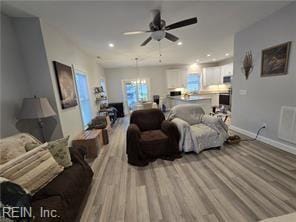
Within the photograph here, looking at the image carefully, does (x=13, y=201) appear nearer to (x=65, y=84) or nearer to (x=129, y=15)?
(x=65, y=84)

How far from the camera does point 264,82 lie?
10.0 feet

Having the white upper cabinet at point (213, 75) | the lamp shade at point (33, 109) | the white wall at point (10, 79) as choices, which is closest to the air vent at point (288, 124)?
the lamp shade at point (33, 109)

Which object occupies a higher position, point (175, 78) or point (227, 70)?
point (227, 70)

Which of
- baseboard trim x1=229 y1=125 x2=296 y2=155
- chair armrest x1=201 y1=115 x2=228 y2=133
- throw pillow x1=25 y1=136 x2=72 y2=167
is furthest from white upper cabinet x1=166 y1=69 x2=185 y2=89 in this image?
throw pillow x1=25 y1=136 x2=72 y2=167

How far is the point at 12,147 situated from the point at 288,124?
14.0 ft

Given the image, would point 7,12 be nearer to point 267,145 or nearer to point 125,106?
point 267,145

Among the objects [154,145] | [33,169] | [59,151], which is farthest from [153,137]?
[33,169]

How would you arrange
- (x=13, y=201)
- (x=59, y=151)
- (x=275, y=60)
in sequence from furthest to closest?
(x=275, y=60)
(x=59, y=151)
(x=13, y=201)

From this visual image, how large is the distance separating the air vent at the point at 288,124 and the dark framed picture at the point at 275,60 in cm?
71

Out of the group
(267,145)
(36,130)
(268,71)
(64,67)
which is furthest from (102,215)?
(268,71)

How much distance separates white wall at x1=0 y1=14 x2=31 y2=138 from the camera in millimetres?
1950

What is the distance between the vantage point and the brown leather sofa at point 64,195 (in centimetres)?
122

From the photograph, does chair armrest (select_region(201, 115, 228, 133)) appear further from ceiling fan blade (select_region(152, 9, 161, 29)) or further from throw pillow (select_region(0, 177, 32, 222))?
throw pillow (select_region(0, 177, 32, 222))

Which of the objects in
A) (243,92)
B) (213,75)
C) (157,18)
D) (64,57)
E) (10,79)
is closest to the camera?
(10,79)
